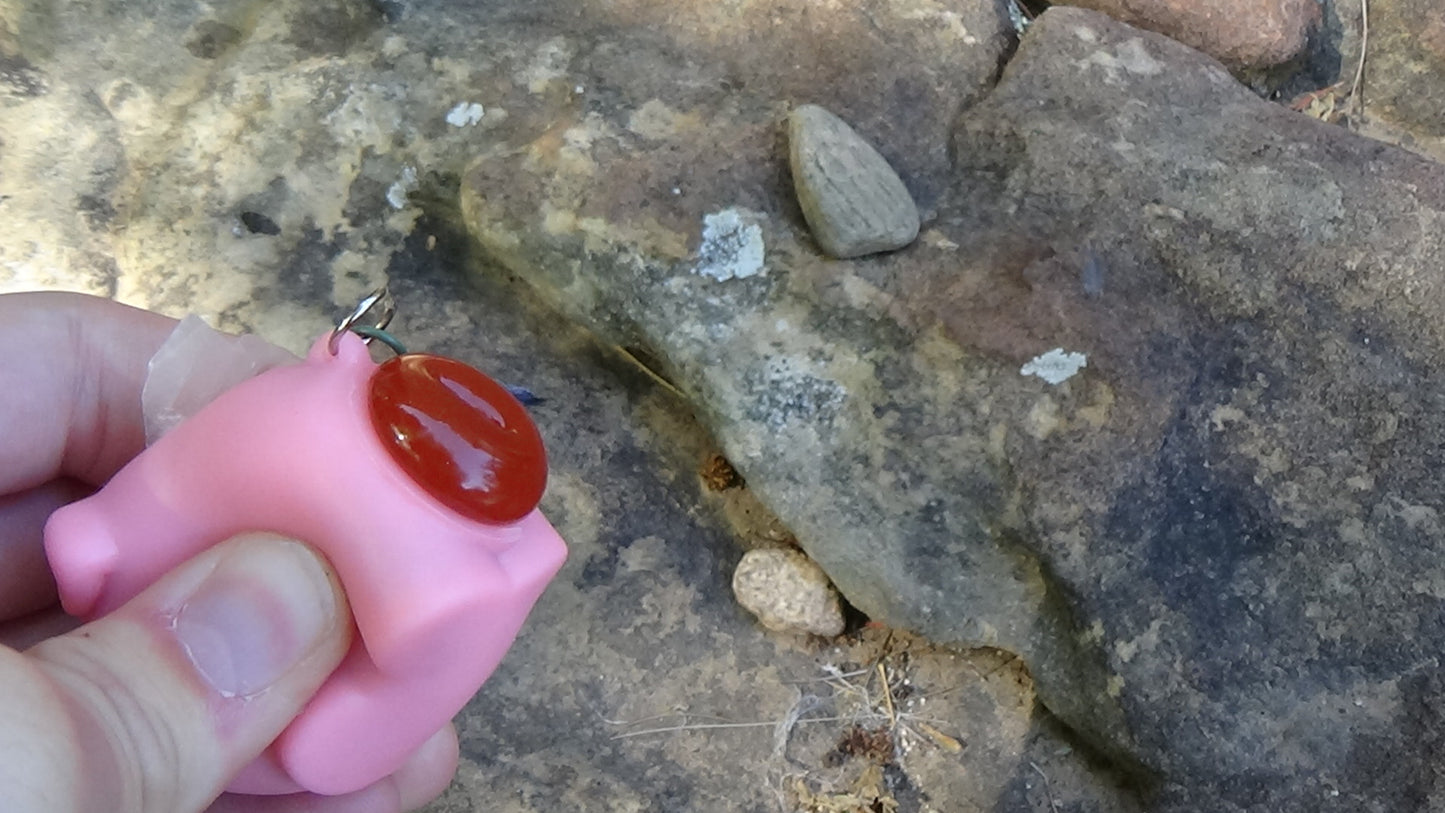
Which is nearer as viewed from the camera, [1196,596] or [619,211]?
[1196,596]

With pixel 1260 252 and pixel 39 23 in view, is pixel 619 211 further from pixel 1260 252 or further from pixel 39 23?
pixel 39 23

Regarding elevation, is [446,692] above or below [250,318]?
above

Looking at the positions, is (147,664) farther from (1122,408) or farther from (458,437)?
(1122,408)

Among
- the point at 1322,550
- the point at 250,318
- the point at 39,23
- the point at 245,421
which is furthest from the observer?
the point at 39,23

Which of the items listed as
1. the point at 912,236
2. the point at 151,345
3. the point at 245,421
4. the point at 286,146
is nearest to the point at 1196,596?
the point at 912,236

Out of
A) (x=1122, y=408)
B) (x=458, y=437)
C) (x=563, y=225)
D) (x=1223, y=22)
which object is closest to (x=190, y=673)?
(x=458, y=437)

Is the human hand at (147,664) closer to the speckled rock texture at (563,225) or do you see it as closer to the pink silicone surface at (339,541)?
the pink silicone surface at (339,541)

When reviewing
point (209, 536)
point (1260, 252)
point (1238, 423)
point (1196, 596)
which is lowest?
point (1196, 596)
